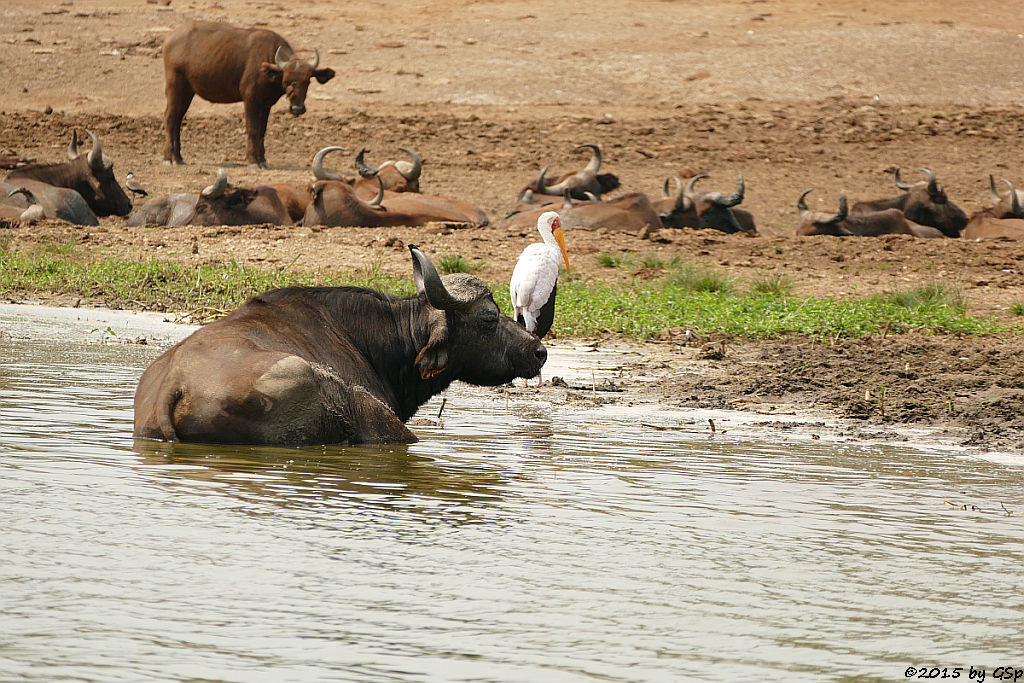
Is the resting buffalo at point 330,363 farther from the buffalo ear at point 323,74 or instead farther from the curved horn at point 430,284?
the buffalo ear at point 323,74

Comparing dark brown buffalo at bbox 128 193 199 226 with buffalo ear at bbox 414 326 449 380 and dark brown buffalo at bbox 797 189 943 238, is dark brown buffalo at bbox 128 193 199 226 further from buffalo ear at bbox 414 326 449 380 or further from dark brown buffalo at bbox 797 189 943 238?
buffalo ear at bbox 414 326 449 380

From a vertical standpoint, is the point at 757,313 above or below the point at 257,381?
below

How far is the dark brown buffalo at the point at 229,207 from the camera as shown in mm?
16875

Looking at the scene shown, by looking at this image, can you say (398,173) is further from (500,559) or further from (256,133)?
(500,559)

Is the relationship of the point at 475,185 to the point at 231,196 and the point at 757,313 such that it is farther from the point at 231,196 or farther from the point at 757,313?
the point at 757,313

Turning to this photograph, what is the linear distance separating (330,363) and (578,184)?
1410 cm

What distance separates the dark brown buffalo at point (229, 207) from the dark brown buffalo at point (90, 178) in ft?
7.72

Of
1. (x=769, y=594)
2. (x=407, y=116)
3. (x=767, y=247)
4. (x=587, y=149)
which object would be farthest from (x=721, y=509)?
(x=407, y=116)

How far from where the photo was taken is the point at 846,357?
9.66 meters

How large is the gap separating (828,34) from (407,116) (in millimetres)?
13168

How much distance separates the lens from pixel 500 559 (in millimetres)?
4500

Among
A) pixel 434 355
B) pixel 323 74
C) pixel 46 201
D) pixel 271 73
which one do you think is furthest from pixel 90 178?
pixel 434 355

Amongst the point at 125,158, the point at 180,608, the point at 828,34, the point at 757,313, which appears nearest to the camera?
the point at 180,608

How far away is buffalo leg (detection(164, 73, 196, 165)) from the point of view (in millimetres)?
23531
